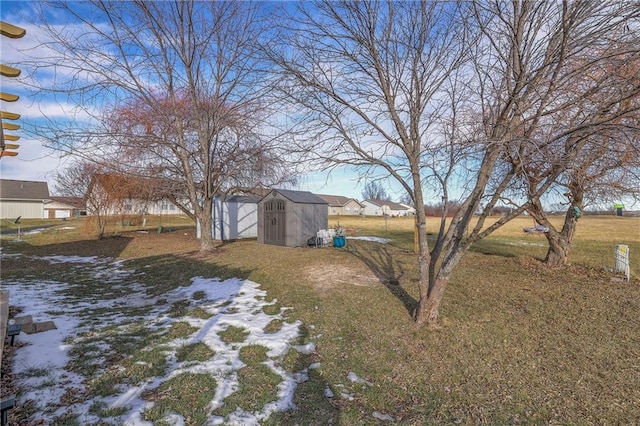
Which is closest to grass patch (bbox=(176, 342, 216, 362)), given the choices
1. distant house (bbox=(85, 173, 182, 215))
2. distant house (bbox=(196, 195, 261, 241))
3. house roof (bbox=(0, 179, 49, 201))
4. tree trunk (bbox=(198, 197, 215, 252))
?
tree trunk (bbox=(198, 197, 215, 252))

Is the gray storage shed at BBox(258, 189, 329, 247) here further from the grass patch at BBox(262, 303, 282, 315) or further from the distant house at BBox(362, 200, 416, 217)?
the distant house at BBox(362, 200, 416, 217)

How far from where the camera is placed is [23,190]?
37031 millimetres

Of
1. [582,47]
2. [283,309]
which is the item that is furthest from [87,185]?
[582,47]

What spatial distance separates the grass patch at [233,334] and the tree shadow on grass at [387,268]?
2.69m

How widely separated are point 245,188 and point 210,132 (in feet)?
10.3

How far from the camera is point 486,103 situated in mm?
5059

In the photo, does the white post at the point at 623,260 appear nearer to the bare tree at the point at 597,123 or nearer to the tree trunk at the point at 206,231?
the bare tree at the point at 597,123

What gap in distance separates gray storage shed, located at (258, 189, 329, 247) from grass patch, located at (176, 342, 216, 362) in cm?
910

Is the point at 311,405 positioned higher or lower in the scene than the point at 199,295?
lower

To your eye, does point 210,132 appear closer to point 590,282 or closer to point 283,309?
point 283,309

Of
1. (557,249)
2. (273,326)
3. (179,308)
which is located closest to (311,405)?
(273,326)

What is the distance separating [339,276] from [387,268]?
1605 mm

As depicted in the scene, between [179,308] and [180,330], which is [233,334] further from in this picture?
[179,308]

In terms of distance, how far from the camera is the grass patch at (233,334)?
4.39 m
